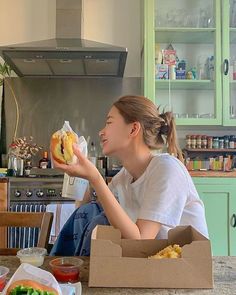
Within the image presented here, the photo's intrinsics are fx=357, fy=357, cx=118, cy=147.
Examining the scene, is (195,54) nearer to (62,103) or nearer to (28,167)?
(62,103)

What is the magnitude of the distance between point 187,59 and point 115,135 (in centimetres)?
205

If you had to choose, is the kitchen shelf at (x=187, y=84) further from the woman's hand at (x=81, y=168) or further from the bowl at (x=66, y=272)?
the bowl at (x=66, y=272)

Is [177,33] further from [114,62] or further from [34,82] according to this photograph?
[34,82]

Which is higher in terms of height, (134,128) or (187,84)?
(187,84)

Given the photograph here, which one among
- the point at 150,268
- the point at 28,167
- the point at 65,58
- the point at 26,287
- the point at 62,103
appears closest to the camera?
the point at 26,287

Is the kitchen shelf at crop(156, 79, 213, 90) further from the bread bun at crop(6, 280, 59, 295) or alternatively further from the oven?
the bread bun at crop(6, 280, 59, 295)

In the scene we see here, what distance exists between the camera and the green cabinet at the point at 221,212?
255 cm

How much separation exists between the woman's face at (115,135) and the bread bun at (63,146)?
299mm

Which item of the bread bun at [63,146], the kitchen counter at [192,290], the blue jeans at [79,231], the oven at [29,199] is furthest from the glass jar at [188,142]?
the bread bun at [63,146]

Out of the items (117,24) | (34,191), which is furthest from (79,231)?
(117,24)

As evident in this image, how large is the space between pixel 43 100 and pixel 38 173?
0.78 meters

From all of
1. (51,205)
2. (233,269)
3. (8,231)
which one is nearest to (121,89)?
(51,205)

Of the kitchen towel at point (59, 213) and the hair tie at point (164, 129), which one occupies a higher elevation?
the hair tie at point (164, 129)

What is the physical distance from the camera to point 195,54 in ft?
10.0
